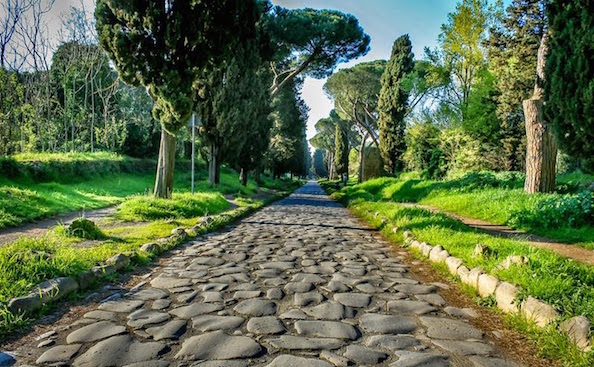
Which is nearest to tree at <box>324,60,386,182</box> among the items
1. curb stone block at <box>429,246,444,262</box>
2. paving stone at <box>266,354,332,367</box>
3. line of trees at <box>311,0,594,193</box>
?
line of trees at <box>311,0,594,193</box>

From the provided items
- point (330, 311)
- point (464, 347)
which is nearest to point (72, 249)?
point (330, 311)

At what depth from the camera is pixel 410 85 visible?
2523 centimetres

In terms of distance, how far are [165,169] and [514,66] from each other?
18554mm

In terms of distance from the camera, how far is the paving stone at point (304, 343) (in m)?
2.52

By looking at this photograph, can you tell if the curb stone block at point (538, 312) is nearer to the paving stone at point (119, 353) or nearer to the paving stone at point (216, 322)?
the paving stone at point (216, 322)

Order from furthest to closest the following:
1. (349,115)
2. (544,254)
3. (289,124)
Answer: (349,115)
(289,124)
(544,254)

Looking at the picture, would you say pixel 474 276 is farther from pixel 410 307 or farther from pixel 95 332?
pixel 95 332

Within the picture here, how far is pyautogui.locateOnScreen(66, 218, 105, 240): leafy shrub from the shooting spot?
5.89 meters

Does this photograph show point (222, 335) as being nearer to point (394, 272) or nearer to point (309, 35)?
point (394, 272)

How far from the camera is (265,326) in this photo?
286 centimetres

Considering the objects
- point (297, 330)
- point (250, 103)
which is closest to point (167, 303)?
point (297, 330)

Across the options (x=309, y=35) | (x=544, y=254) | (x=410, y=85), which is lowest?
(x=544, y=254)

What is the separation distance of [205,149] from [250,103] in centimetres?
337

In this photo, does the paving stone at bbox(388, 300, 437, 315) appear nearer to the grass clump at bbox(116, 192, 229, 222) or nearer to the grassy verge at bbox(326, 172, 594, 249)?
the grassy verge at bbox(326, 172, 594, 249)
